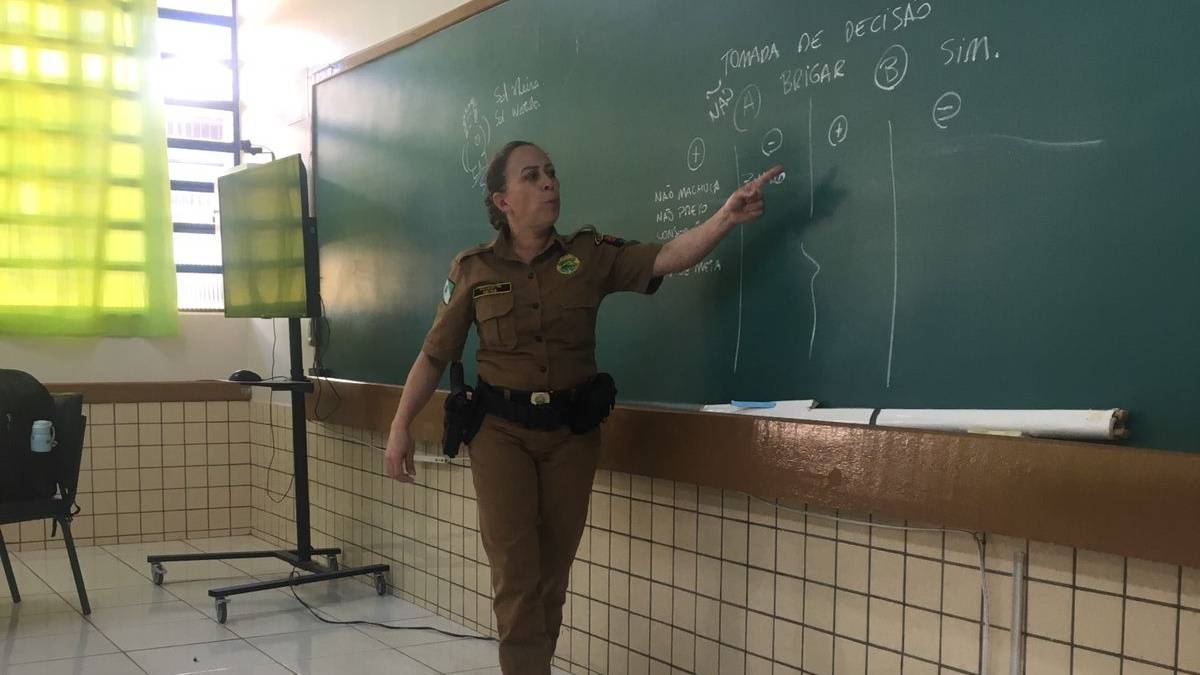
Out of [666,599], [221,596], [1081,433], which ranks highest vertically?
[1081,433]

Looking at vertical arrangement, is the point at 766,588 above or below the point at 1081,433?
below

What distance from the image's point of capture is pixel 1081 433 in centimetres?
201

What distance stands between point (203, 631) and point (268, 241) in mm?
1671

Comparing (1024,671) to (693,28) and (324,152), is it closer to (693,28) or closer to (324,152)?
(693,28)

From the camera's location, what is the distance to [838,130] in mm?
2512

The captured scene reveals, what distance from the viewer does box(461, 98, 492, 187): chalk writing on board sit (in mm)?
3893

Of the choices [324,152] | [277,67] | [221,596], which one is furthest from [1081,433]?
[277,67]

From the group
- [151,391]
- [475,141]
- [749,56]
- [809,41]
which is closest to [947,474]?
[809,41]

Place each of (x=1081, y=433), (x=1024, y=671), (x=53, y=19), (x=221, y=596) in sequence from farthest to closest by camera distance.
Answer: (x=53, y=19)
(x=221, y=596)
(x=1024, y=671)
(x=1081, y=433)

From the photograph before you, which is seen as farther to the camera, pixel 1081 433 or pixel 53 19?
pixel 53 19

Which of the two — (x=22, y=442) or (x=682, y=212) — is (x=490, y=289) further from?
(x=22, y=442)

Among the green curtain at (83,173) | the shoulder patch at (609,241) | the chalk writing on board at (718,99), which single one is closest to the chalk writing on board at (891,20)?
the chalk writing on board at (718,99)

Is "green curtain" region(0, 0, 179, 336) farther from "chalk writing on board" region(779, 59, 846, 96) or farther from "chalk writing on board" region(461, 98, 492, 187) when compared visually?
"chalk writing on board" region(779, 59, 846, 96)

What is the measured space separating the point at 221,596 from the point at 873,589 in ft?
9.12
